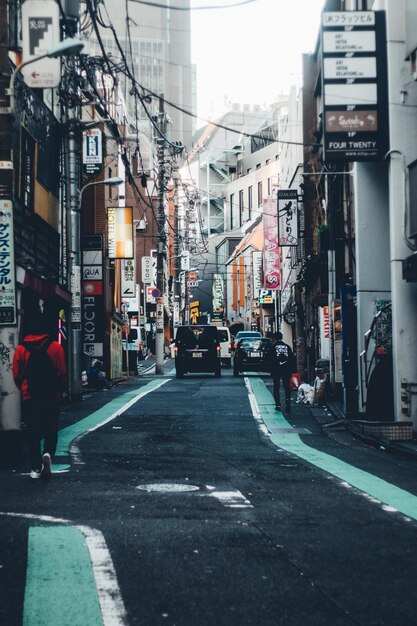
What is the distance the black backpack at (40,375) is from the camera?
10586mm

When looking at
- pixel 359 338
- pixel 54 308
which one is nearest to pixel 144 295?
pixel 54 308

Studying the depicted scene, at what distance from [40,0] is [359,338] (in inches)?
391

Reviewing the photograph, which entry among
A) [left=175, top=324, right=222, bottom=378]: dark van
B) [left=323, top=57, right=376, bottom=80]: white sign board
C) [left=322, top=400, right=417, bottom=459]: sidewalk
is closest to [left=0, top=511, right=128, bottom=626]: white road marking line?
[left=322, top=400, right=417, bottom=459]: sidewalk

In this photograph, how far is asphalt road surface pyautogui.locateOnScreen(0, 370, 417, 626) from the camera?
16.5 ft

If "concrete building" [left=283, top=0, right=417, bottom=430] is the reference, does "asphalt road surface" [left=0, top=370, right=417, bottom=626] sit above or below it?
below

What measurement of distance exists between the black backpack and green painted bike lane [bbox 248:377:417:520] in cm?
360

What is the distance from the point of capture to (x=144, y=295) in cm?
7069

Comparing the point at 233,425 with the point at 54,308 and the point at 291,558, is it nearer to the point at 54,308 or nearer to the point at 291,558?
the point at 54,308

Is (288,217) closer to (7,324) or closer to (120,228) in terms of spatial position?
(120,228)

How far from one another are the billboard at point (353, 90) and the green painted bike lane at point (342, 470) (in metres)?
5.73

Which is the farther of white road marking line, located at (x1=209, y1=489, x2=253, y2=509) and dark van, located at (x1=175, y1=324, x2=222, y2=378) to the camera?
dark van, located at (x1=175, y1=324, x2=222, y2=378)

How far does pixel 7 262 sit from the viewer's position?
1262 centimetres

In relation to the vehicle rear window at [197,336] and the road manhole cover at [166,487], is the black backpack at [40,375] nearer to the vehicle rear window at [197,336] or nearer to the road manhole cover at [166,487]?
the road manhole cover at [166,487]

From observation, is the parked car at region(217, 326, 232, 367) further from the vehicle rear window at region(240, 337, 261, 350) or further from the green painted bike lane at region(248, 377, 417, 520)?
the green painted bike lane at region(248, 377, 417, 520)
